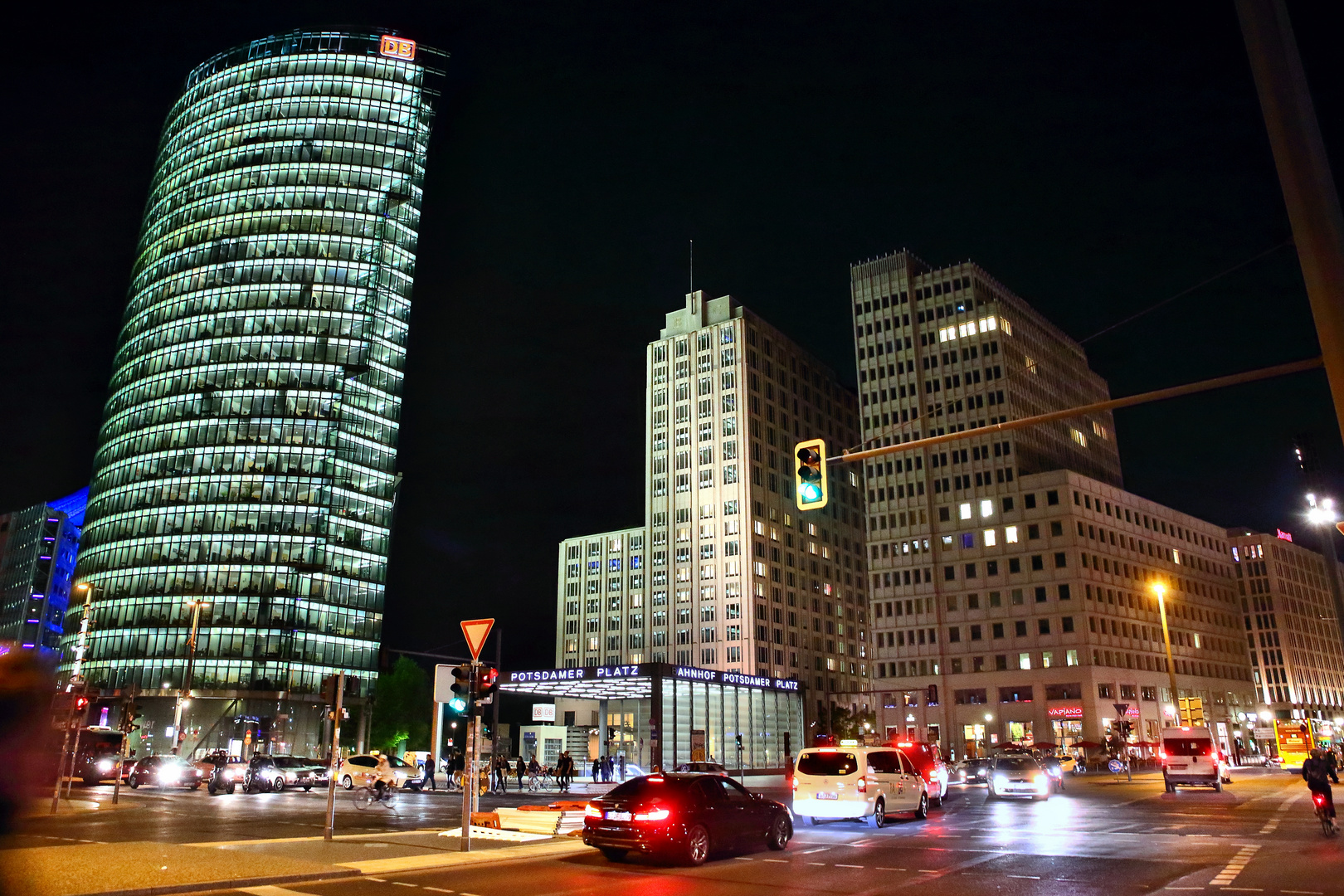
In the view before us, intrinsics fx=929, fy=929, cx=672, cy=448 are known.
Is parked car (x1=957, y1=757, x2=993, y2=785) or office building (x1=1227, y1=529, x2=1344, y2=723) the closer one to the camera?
parked car (x1=957, y1=757, x2=993, y2=785)

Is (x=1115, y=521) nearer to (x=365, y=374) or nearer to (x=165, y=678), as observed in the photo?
(x=365, y=374)

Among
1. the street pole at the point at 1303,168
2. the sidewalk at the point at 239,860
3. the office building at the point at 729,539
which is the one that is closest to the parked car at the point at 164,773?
the sidewalk at the point at 239,860

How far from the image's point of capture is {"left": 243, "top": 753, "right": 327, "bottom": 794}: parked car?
45031mm

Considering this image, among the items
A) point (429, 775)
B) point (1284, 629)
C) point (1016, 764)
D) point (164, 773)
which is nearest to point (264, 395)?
point (164, 773)

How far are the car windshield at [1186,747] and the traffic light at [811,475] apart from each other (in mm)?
30869

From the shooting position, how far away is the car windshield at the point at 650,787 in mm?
17516

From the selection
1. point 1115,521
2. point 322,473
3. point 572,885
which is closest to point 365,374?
point 322,473

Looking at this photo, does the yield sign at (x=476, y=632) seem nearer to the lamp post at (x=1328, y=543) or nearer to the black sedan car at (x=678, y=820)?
the black sedan car at (x=678, y=820)

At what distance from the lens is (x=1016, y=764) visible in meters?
35.5

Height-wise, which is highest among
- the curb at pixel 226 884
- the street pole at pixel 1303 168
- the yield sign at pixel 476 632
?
the street pole at pixel 1303 168

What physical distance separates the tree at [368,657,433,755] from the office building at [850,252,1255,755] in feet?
198

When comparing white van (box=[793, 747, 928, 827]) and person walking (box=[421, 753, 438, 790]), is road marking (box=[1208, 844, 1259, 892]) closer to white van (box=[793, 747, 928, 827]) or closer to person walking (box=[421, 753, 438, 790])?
white van (box=[793, 747, 928, 827])

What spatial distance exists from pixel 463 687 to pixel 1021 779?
2484 cm

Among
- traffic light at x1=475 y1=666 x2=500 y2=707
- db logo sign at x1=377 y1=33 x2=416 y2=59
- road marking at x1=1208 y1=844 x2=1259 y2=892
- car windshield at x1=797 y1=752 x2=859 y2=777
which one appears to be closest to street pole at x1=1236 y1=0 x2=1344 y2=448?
road marking at x1=1208 y1=844 x2=1259 y2=892
